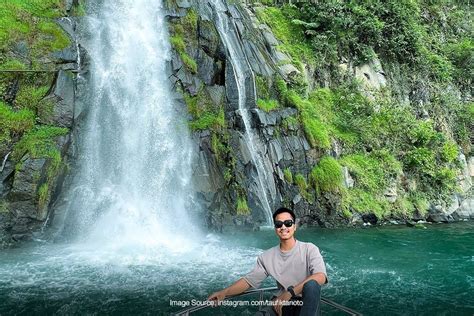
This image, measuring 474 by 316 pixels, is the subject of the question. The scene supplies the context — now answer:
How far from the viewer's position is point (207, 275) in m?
10.0

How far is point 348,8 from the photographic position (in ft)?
73.4

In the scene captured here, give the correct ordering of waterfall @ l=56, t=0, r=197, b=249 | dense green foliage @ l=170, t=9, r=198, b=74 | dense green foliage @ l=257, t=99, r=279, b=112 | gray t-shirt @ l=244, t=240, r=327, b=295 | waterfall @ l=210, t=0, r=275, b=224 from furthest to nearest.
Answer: dense green foliage @ l=257, t=99, r=279, b=112
dense green foliage @ l=170, t=9, r=198, b=74
waterfall @ l=210, t=0, r=275, b=224
waterfall @ l=56, t=0, r=197, b=249
gray t-shirt @ l=244, t=240, r=327, b=295

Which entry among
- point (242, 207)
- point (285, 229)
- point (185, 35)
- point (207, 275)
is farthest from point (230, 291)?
point (185, 35)

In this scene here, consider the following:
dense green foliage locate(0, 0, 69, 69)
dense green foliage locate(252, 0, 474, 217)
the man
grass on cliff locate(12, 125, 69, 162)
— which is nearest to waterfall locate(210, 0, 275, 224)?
dense green foliage locate(252, 0, 474, 217)

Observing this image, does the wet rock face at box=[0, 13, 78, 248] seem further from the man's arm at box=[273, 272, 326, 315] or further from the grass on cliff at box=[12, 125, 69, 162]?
the man's arm at box=[273, 272, 326, 315]

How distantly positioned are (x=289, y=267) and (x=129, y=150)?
39.2ft

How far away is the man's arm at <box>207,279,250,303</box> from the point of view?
4.00 meters

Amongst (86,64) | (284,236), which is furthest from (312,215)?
(284,236)

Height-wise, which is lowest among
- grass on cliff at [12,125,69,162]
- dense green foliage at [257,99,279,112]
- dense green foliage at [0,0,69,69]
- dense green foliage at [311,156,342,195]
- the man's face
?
the man's face

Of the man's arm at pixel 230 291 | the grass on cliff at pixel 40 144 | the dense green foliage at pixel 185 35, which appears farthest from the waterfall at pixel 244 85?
the man's arm at pixel 230 291

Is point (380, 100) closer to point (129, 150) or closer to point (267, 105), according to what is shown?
point (267, 105)

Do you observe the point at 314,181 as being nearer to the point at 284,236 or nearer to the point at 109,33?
the point at 109,33

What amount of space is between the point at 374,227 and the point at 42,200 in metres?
12.9

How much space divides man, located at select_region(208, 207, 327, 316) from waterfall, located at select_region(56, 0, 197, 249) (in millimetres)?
8935
